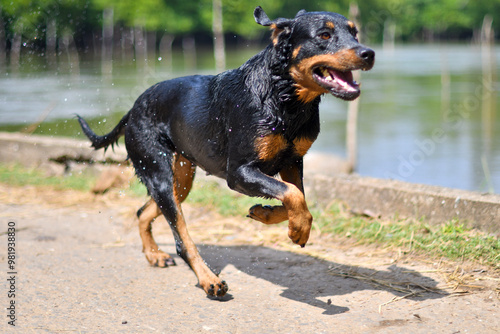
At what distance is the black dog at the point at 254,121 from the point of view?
3.81m

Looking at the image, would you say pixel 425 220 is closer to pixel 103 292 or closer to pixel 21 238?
pixel 103 292

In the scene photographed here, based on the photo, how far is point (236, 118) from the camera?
166 inches

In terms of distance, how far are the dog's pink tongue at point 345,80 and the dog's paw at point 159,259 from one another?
2318 mm

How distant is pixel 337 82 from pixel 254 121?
2.18ft

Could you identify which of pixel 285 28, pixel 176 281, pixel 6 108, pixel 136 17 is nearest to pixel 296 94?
pixel 285 28

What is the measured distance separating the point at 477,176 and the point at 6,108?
634 inches

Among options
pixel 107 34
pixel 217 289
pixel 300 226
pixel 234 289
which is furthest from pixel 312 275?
pixel 107 34

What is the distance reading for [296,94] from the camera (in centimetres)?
398

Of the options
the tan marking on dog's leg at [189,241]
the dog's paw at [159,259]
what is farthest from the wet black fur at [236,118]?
the dog's paw at [159,259]

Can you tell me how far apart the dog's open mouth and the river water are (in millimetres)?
2647

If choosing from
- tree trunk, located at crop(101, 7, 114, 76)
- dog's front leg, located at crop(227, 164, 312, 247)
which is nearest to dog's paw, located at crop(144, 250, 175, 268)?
dog's front leg, located at crop(227, 164, 312, 247)

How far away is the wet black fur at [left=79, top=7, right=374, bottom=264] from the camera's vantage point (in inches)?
154

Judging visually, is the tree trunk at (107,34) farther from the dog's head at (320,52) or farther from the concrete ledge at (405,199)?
the dog's head at (320,52)

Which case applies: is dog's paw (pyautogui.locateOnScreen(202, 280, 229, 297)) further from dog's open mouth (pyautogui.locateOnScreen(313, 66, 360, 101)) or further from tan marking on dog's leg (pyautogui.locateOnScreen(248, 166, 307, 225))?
dog's open mouth (pyautogui.locateOnScreen(313, 66, 360, 101))
